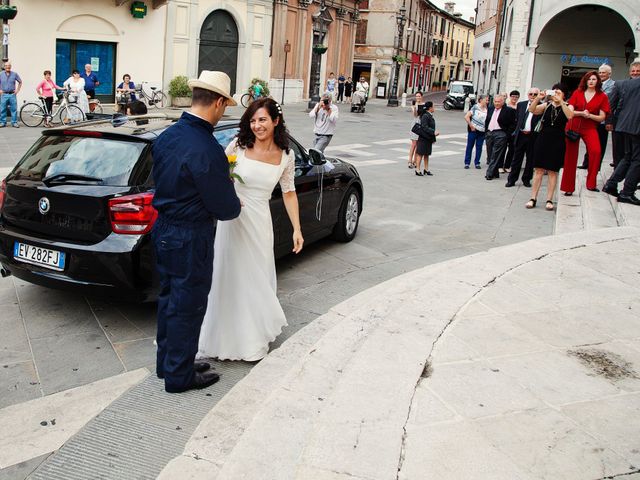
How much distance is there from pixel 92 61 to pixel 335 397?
2385cm

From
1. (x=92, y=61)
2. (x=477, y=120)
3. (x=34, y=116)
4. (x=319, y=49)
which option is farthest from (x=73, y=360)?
(x=319, y=49)

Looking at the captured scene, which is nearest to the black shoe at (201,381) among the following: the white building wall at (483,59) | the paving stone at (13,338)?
the paving stone at (13,338)

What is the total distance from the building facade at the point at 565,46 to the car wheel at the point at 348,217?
65.8ft

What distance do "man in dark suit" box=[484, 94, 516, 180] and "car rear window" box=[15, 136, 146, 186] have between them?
10.2 metres

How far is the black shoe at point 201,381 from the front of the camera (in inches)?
165

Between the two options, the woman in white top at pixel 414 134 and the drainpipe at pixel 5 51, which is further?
the drainpipe at pixel 5 51

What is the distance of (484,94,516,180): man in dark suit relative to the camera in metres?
14.3

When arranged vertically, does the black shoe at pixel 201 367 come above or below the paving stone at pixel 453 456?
below

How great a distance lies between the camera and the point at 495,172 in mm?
14359

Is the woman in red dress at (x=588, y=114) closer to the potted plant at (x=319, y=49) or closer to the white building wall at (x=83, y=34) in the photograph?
the white building wall at (x=83, y=34)

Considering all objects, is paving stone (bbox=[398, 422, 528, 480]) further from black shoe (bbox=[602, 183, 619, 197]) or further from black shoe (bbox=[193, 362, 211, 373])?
black shoe (bbox=[602, 183, 619, 197])

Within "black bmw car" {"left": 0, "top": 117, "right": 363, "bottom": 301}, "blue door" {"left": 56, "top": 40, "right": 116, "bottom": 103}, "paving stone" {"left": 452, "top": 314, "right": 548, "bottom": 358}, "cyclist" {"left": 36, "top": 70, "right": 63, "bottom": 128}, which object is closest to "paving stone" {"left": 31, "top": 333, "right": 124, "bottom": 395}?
"black bmw car" {"left": 0, "top": 117, "right": 363, "bottom": 301}

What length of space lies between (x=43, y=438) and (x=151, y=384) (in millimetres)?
766

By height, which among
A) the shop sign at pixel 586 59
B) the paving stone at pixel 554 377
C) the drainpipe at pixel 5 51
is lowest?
the paving stone at pixel 554 377
